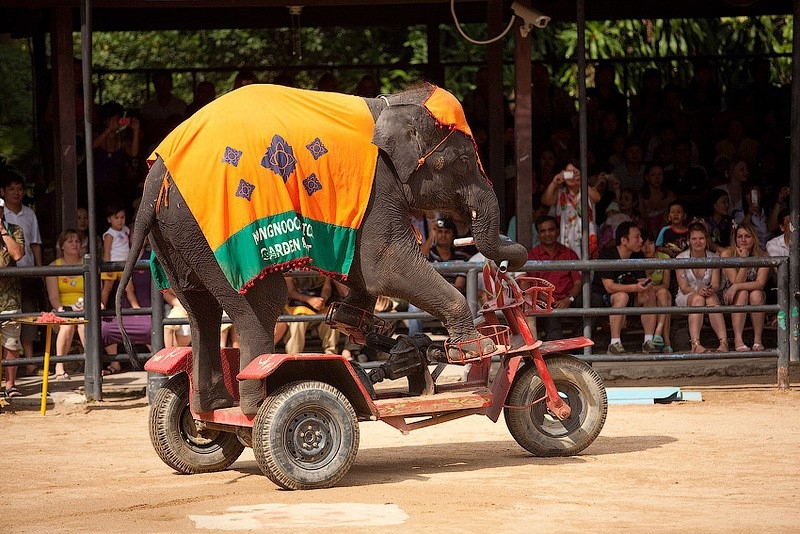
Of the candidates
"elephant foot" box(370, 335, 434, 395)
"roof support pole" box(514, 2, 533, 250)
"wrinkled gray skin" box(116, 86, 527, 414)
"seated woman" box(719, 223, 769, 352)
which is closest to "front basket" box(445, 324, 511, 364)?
"wrinkled gray skin" box(116, 86, 527, 414)

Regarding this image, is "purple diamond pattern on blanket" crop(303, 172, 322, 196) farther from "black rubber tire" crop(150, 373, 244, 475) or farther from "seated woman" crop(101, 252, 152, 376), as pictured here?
"seated woman" crop(101, 252, 152, 376)

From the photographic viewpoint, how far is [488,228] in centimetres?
733

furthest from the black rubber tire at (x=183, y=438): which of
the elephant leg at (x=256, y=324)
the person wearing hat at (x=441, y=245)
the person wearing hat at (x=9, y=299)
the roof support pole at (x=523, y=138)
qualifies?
the person wearing hat at (x=441, y=245)

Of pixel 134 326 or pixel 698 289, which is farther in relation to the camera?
pixel 698 289

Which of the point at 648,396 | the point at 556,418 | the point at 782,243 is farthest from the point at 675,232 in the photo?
the point at 556,418

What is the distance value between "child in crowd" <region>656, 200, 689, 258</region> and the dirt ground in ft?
9.24

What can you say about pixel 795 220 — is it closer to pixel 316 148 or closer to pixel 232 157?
pixel 316 148

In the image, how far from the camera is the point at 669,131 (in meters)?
13.8

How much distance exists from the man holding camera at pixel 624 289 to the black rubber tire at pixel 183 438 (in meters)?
4.44

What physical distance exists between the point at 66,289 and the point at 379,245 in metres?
5.16

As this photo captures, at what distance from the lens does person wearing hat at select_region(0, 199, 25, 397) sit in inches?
420

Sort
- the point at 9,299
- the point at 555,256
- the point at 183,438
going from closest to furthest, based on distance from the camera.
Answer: the point at 183,438, the point at 9,299, the point at 555,256

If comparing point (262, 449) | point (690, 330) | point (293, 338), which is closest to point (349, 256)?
point (262, 449)

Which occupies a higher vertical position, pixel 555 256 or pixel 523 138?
pixel 523 138
